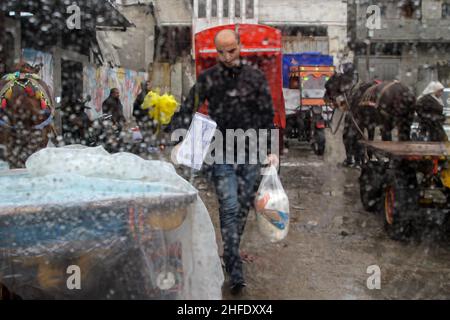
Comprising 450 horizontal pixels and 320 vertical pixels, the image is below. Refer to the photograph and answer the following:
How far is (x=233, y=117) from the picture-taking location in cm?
427

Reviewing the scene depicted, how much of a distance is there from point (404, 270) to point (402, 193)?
100 cm

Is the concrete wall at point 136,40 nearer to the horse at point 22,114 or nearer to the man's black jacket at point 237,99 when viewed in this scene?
the horse at point 22,114

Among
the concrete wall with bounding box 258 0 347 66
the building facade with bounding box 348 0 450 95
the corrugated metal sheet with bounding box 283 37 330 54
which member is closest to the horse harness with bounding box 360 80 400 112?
the corrugated metal sheet with bounding box 283 37 330 54

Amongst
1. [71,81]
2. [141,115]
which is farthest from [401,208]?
[71,81]

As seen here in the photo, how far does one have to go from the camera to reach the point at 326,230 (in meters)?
6.38

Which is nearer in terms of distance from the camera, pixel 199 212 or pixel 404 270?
pixel 199 212

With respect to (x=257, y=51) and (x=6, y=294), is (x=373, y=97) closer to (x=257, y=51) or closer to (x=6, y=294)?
(x=257, y=51)

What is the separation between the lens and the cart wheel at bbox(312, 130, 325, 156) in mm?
13094

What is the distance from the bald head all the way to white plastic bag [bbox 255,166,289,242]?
0.96 metres

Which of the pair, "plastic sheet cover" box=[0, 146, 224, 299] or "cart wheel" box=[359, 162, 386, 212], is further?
"cart wheel" box=[359, 162, 386, 212]

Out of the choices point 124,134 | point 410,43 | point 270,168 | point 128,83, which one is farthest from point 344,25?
point 270,168

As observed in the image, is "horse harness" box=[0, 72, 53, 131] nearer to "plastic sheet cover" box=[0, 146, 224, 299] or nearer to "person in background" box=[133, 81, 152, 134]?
"plastic sheet cover" box=[0, 146, 224, 299]

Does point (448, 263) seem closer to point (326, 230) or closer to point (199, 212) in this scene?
point (326, 230)

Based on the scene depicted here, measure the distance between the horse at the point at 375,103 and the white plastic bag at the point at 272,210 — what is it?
455cm
